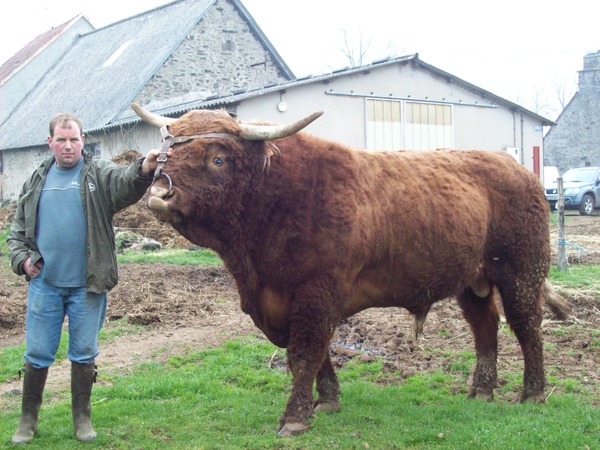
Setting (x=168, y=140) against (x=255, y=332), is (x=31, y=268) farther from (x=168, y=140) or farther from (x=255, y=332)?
(x=255, y=332)

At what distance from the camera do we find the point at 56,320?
5.13 m

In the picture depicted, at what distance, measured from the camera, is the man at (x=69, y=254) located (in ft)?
16.7

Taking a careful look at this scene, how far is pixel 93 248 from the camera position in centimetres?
510

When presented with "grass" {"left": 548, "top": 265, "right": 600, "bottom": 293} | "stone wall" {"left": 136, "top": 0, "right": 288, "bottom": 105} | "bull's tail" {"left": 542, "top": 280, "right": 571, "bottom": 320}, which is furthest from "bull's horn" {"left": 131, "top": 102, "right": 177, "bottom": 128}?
"stone wall" {"left": 136, "top": 0, "right": 288, "bottom": 105}

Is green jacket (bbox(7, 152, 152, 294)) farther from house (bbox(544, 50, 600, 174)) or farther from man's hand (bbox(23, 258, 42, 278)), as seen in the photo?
house (bbox(544, 50, 600, 174))

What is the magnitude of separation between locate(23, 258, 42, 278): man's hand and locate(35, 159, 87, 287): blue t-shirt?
4 centimetres

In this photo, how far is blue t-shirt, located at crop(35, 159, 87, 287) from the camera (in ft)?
16.6

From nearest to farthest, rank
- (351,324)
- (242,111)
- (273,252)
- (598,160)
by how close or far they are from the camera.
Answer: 1. (273,252)
2. (351,324)
3. (242,111)
4. (598,160)

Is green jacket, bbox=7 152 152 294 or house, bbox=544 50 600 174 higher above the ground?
house, bbox=544 50 600 174

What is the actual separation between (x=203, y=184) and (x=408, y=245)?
1799 millimetres

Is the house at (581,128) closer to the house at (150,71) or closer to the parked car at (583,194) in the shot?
the parked car at (583,194)

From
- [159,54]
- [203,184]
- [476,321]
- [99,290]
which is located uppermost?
[159,54]

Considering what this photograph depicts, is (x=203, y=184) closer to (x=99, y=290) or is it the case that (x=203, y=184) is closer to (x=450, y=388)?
(x=99, y=290)

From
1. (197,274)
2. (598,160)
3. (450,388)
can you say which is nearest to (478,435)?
(450,388)
